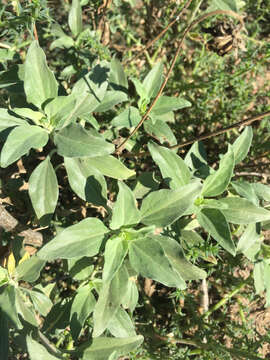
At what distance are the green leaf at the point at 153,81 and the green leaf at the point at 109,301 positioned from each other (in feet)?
3.07

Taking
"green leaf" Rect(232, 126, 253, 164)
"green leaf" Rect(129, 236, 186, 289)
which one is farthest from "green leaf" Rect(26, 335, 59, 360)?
"green leaf" Rect(232, 126, 253, 164)

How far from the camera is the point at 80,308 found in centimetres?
171

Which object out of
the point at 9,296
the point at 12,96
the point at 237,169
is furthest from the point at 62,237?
the point at 237,169

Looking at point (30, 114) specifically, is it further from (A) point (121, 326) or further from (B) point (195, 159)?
(A) point (121, 326)

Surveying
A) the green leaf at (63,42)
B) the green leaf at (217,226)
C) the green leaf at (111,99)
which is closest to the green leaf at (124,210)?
the green leaf at (217,226)

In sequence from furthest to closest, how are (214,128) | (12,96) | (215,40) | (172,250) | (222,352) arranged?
(214,128) < (222,352) < (12,96) < (215,40) < (172,250)

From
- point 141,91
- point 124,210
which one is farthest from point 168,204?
point 141,91

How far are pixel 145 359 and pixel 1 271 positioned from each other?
871mm

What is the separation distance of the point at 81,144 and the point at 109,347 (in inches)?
31.5

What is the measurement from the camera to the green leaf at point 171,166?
1611 millimetres

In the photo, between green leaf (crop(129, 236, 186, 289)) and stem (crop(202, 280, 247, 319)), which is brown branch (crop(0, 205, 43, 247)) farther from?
stem (crop(202, 280, 247, 319))

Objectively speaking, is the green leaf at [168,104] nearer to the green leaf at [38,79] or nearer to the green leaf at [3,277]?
the green leaf at [38,79]

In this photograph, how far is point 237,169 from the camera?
2.25 metres

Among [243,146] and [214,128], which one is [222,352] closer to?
[243,146]
